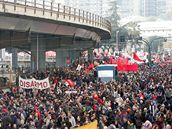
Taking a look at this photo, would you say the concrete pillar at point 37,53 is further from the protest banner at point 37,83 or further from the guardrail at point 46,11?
the protest banner at point 37,83

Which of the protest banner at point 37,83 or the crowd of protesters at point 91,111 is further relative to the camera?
the protest banner at point 37,83

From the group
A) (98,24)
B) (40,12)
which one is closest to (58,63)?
(98,24)

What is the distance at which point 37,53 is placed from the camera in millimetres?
41500

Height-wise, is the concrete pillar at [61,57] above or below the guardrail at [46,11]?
below

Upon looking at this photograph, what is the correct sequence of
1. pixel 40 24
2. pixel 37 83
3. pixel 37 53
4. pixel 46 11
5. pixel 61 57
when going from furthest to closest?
pixel 61 57
pixel 37 53
pixel 40 24
pixel 46 11
pixel 37 83

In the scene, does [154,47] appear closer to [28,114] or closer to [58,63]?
[58,63]

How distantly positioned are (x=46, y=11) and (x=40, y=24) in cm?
355

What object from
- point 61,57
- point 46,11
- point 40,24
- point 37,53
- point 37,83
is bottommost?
point 37,83

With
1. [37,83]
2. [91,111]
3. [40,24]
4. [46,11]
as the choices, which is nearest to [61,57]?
[40,24]

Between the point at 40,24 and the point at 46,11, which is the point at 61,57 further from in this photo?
the point at 46,11

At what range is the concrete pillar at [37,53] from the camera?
42.5 metres

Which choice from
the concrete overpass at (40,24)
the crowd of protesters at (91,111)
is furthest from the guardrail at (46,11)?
the crowd of protesters at (91,111)

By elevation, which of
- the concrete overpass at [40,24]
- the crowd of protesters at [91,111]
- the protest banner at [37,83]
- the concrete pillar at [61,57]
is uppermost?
the concrete overpass at [40,24]

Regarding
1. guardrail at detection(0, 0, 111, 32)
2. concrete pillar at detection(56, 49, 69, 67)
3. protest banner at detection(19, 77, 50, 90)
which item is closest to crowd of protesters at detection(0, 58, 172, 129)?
protest banner at detection(19, 77, 50, 90)
